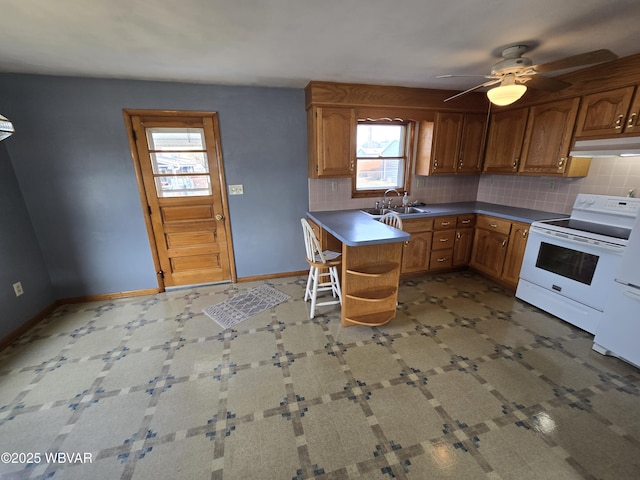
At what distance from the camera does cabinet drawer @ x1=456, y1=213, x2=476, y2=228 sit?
3.45m

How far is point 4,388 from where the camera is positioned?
1.90 metres

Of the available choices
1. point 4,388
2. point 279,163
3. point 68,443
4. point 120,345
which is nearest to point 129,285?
point 120,345

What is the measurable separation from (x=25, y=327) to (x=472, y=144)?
541 centimetres

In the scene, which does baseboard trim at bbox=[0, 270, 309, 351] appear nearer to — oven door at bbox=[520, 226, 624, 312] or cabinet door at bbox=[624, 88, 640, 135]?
oven door at bbox=[520, 226, 624, 312]

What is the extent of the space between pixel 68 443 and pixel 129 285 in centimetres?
196

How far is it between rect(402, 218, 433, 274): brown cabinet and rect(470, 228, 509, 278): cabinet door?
2.21 ft

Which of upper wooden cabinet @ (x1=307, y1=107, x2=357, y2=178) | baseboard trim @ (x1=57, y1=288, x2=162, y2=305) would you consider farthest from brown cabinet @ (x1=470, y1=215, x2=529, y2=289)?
baseboard trim @ (x1=57, y1=288, x2=162, y2=305)

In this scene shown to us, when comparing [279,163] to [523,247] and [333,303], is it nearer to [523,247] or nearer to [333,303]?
[333,303]

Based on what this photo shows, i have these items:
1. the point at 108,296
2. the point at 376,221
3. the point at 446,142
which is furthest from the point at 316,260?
the point at 108,296

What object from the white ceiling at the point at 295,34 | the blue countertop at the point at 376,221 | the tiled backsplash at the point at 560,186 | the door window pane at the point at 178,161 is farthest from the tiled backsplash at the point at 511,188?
the door window pane at the point at 178,161

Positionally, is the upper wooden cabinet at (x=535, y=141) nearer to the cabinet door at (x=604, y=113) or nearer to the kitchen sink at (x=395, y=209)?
the cabinet door at (x=604, y=113)

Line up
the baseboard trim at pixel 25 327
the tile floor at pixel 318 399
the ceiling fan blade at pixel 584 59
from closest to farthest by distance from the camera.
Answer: the tile floor at pixel 318 399 < the ceiling fan blade at pixel 584 59 < the baseboard trim at pixel 25 327

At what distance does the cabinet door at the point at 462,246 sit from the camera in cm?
352

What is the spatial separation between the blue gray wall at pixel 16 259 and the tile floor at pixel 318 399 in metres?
0.24
